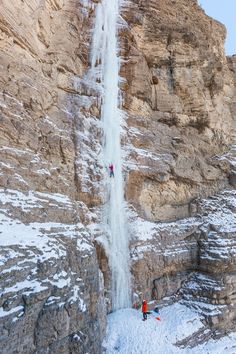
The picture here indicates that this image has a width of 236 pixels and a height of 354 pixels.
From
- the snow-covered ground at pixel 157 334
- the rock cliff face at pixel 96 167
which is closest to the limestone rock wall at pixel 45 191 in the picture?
the rock cliff face at pixel 96 167

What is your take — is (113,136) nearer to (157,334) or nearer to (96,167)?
(96,167)

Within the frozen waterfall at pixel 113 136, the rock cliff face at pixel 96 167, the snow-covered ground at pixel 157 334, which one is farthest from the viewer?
the frozen waterfall at pixel 113 136

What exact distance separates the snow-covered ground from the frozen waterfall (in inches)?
44.7

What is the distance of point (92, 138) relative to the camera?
1456cm

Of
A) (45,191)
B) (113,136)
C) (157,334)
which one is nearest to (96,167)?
(113,136)

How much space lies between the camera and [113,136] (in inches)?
610

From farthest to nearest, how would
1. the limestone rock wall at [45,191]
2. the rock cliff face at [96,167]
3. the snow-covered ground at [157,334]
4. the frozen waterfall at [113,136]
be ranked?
the frozen waterfall at [113,136], the snow-covered ground at [157,334], the rock cliff face at [96,167], the limestone rock wall at [45,191]

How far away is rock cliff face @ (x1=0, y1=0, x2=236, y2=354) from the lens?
854cm

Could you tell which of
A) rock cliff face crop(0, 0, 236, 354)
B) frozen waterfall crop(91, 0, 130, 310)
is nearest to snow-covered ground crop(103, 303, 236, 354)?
rock cliff face crop(0, 0, 236, 354)

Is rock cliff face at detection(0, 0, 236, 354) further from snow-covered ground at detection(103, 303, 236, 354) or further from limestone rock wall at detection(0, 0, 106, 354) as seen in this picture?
snow-covered ground at detection(103, 303, 236, 354)

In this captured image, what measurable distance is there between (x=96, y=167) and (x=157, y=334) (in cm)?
733

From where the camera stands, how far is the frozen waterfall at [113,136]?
1315cm

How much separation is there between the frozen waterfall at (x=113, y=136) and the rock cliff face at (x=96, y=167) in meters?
0.44

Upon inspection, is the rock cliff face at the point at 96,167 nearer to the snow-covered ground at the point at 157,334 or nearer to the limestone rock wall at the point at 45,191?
the limestone rock wall at the point at 45,191
